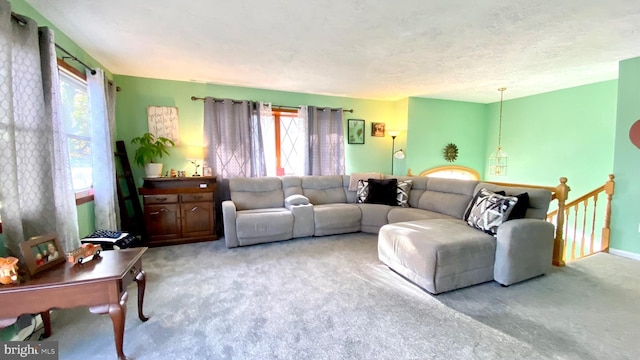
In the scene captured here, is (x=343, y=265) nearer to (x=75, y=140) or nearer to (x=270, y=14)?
(x=270, y=14)

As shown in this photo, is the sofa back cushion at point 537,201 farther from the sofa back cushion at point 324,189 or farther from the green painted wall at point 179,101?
the green painted wall at point 179,101

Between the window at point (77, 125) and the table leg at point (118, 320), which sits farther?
the window at point (77, 125)

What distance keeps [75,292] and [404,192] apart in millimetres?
3869

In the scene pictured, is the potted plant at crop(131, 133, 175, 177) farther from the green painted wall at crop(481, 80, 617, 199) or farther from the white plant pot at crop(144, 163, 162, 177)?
the green painted wall at crop(481, 80, 617, 199)

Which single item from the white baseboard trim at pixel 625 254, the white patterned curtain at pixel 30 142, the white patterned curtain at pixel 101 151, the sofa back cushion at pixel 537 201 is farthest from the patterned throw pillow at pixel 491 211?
the white patterned curtain at pixel 101 151

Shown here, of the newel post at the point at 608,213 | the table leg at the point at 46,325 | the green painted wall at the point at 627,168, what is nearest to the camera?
the table leg at the point at 46,325

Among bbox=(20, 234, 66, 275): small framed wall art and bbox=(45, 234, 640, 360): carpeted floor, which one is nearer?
bbox=(20, 234, 66, 275): small framed wall art

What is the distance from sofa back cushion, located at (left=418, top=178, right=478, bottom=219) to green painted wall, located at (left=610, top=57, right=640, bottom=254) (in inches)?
62.4

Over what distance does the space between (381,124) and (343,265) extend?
3397 mm

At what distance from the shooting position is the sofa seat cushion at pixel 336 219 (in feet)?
12.5

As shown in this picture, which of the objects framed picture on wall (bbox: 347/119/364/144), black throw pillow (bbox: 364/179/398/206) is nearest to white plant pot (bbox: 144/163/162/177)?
black throw pillow (bbox: 364/179/398/206)

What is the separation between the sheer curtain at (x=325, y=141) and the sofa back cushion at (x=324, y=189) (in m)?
0.29

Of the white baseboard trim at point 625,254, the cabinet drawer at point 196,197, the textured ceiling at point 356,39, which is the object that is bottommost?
the white baseboard trim at point 625,254

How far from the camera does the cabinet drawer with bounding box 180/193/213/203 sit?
3.59 m
